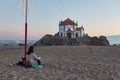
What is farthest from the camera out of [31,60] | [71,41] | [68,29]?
[68,29]

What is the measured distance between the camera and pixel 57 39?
72750 millimetres

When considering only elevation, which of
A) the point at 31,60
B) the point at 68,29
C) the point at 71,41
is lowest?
the point at 31,60

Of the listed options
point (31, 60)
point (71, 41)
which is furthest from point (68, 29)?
point (31, 60)

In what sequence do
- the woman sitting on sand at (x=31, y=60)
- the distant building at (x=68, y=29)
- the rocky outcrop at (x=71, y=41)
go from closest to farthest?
the woman sitting on sand at (x=31, y=60), the rocky outcrop at (x=71, y=41), the distant building at (x=68, y=29)

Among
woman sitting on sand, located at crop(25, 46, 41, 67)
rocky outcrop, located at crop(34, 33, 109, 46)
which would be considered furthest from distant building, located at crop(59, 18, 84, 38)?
woman sitting on sand, located at crop(25, 46, 41, 67)

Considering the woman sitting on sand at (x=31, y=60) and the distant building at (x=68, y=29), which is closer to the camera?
the woman sitting on sand at (x=31, y=60)

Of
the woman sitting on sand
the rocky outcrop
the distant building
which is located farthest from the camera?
the distant building

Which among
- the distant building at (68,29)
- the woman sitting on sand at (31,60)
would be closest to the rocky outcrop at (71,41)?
the distant building at (68,29)

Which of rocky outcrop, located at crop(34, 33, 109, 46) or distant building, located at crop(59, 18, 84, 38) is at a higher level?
distant building, located at crop(59, 18, 84, 38)

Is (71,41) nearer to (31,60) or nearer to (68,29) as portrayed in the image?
(68,29)

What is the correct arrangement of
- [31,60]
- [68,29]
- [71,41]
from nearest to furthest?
[31,60]
[71,41]
[68,29]

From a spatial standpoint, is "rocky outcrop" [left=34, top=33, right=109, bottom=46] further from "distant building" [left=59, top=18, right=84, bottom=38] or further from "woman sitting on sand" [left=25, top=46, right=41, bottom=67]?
"woman sitting on sand" [left=25, top=46, right=41, bottom=67]

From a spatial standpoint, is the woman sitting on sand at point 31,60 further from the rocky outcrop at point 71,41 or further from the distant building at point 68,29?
the distant building at point 68,29

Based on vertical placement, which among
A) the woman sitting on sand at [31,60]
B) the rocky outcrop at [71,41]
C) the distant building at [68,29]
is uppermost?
the distant building at [68,29]
